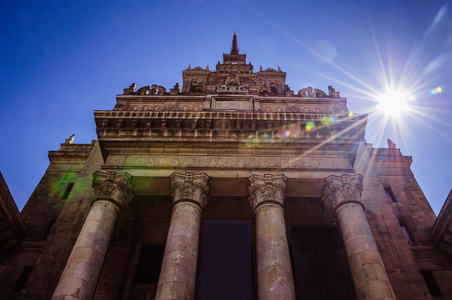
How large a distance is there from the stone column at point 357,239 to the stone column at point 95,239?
442 inches

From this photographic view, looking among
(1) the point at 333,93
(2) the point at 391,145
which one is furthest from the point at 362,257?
A: (2) the point at 391,145

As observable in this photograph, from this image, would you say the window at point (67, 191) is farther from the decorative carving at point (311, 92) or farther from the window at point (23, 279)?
the decorative carving at point (311, 92)

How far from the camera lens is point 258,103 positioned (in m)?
25.2

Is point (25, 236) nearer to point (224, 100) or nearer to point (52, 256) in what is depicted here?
point (52, 256)

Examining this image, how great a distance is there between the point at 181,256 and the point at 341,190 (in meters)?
9.03

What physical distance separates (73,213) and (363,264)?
15724 mm

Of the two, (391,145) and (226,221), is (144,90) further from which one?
(391,145)

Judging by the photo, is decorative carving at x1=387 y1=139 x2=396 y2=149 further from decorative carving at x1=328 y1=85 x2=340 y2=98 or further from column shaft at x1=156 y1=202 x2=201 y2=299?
column shaft at x1=156 y1=202 x2=201 y2=299

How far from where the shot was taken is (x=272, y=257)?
14.2 m

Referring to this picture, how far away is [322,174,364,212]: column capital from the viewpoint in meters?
17.0

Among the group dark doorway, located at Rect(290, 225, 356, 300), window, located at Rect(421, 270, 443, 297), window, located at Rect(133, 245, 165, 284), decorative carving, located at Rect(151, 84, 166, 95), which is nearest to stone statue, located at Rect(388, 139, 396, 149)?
window, located at Rect(421, 270, 443, 297)

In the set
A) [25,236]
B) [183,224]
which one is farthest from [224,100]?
[25,236]

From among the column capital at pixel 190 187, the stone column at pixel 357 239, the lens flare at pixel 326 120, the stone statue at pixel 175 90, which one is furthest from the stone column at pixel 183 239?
the stone statue at pixel 175 90

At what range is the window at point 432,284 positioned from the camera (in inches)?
696
